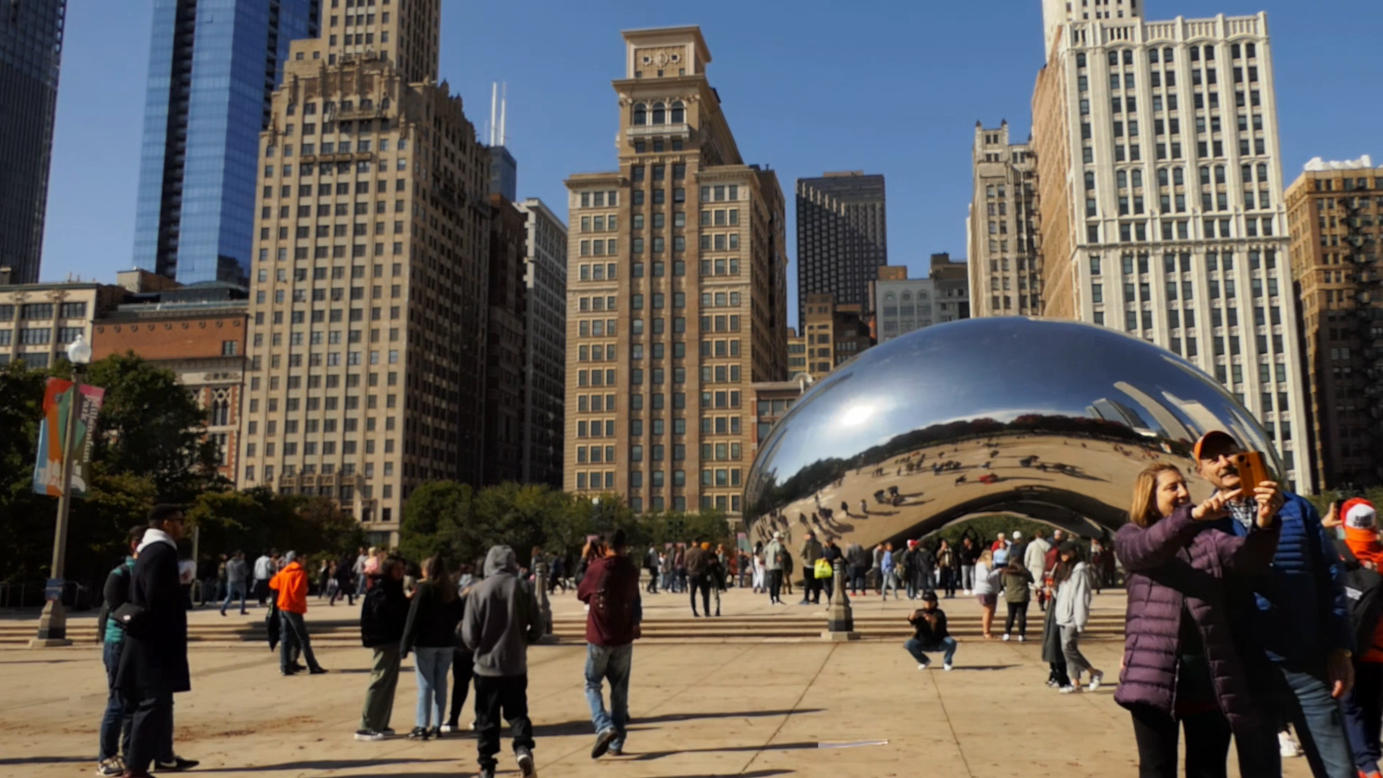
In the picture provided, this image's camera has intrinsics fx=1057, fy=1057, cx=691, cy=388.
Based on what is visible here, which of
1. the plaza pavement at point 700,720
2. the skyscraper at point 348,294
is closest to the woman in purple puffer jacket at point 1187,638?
the plaza pavement at point 700,720

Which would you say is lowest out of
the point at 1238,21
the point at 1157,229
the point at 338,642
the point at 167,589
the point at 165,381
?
the point at 338,642

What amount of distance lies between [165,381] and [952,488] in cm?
5186

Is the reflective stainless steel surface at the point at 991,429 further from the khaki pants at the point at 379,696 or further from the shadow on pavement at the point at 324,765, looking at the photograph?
the shadow on pavement at the point at 324,765

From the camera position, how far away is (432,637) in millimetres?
9375

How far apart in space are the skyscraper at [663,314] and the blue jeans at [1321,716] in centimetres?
10248

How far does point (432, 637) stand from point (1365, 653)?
7096mm

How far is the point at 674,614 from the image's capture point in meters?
23.0

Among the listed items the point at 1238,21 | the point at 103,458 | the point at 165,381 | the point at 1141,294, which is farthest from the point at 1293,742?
the point at 1238,21

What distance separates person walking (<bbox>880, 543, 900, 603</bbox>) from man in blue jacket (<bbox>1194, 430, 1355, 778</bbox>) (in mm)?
21653

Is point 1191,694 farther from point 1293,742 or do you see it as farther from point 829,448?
point 829,448

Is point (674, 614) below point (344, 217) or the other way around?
below

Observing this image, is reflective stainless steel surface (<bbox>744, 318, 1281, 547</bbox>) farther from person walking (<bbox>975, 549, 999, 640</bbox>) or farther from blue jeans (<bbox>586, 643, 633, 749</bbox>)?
blue jeans (<bbox>586, 643, 633, 749</bbox>)

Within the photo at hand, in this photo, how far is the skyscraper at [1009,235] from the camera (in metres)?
141

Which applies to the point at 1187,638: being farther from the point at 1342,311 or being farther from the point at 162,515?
the point at 1342,311
